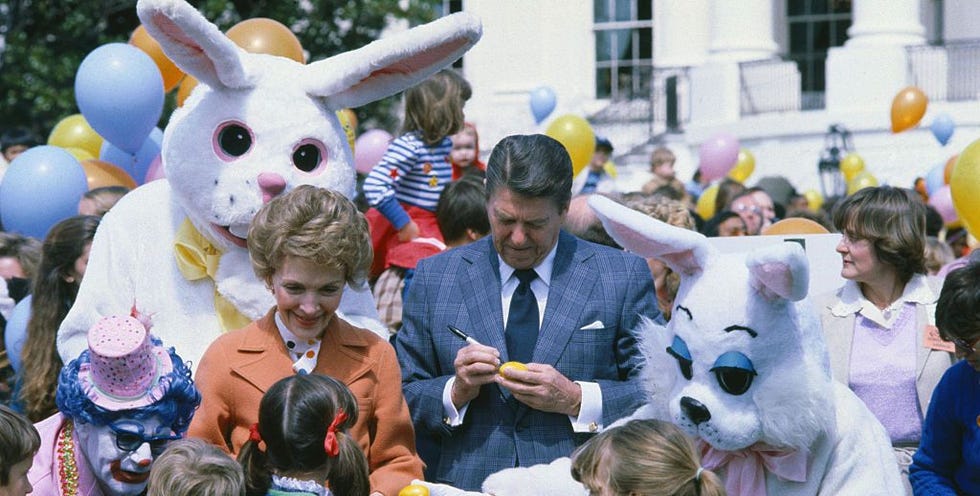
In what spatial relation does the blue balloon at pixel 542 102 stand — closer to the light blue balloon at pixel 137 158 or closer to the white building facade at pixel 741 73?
the white building facade at pixel 741 73

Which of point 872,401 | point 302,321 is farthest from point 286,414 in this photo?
point 872,401

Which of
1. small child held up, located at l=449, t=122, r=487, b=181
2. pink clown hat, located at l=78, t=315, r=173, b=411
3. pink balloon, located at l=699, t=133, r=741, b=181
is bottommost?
pink balloon, located at l=699, t=133, r=741, b=181

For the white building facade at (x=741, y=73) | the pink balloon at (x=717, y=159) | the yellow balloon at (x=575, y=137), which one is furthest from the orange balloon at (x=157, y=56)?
the white building facade at (x=741, y=73)

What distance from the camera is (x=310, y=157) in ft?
15.9

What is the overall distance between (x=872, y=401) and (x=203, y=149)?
239 centimetres

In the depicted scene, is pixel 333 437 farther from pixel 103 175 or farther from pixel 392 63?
pixel 103 175

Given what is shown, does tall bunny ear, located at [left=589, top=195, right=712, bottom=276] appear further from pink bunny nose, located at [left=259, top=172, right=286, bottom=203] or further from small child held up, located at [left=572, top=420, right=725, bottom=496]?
pink bunny nose, located at [left=259, top=172, right=286, bottom=203]

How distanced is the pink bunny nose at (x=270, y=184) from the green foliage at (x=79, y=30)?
41.3 ft

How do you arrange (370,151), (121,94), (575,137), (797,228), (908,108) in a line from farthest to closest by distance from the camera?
(908,108), (370,151), (575,137), (121,94), (797,228)

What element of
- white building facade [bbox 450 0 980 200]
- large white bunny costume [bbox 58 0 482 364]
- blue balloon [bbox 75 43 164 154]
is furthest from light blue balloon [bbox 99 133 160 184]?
white building facade [bbox 450 0 980 200]

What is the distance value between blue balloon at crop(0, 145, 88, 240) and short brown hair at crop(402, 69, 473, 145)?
1.80 m

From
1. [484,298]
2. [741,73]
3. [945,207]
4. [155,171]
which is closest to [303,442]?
[484,298]

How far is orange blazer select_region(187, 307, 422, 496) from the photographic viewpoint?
4.14 m

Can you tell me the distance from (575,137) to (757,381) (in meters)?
5.81
